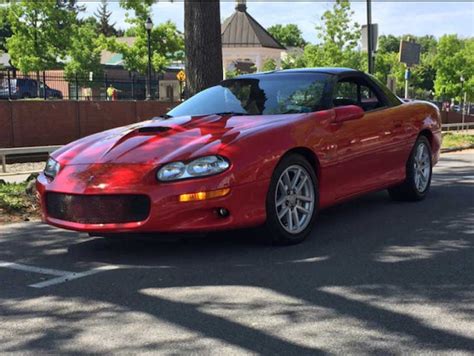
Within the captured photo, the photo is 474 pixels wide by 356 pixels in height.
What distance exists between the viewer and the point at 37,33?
1420 inches

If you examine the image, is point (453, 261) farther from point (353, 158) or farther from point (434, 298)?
point (353, 158)

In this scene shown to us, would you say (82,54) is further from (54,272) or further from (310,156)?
(54,272)

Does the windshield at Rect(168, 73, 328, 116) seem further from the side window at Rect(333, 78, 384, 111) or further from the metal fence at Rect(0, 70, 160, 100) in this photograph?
the metal fence at Rect(0, 70, 160, 100)

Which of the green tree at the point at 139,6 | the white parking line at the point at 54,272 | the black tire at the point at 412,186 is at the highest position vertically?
the green tree at the point at 139,6

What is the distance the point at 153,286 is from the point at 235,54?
64.0 metres

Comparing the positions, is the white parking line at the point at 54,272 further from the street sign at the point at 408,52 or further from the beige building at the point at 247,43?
the beige building at the point at 247,43

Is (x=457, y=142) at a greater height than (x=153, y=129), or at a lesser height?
lesser

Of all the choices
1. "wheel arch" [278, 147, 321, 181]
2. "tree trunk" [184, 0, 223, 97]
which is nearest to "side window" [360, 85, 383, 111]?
"wheel arch" [278, 147, 321, 181]

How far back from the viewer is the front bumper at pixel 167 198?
4.47 meters

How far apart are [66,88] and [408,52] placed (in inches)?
791

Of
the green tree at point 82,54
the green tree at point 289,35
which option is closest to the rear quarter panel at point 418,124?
the green tree at point 82,54

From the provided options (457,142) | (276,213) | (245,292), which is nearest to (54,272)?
(245,292)

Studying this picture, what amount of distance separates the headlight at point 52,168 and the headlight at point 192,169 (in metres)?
1.04

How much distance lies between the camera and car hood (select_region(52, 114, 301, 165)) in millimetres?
4645
